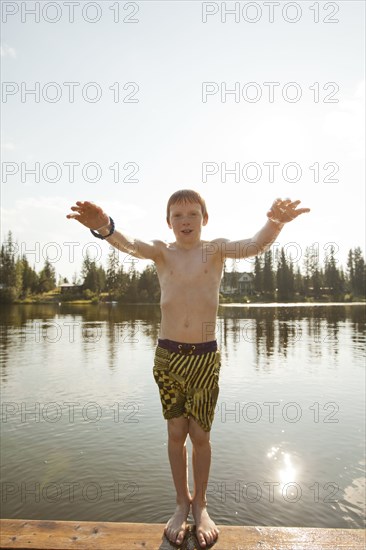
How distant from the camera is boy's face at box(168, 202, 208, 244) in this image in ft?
12.6

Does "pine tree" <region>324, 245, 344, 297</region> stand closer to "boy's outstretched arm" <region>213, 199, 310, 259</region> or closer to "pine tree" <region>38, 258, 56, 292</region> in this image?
"pine tree" <region>38, 258, 56, 292</region>

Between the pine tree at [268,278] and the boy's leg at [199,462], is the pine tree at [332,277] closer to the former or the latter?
the pine tree at [268,278]

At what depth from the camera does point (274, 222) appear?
369cm

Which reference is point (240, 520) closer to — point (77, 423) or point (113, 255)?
point (77, 423)

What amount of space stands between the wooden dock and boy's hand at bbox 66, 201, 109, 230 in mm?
2328

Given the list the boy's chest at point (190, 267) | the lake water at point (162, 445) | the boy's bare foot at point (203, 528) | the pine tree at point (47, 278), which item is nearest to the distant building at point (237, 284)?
the pine tree at point (47, 278)

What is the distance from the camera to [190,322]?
3.76 meters

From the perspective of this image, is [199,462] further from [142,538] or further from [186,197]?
[186,197]

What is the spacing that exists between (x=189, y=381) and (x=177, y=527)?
3.57 feet

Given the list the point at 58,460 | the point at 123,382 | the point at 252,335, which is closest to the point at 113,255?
the point at 252,335

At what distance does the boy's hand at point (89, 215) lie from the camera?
3.61 m

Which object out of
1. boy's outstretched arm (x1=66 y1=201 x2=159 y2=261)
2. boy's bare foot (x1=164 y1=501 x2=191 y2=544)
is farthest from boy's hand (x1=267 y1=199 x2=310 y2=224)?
boy's bare foot (x1=164 y1=501 x2=191 y2=544)

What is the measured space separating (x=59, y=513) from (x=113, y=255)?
99.6 m

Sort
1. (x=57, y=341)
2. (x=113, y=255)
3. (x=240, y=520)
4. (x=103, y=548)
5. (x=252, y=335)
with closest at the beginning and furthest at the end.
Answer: (x=103, y=548), (x=240, y=520), (x=57, y=341), (x=252, y=335), (x=113, y=255)
